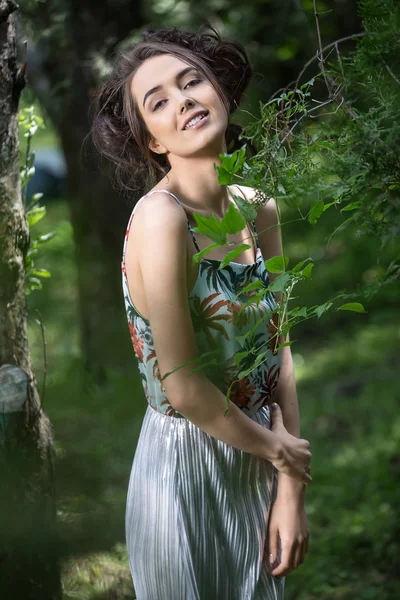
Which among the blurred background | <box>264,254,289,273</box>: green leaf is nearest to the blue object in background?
the blurred background

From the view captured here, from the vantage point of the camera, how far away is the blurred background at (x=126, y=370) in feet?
7.73

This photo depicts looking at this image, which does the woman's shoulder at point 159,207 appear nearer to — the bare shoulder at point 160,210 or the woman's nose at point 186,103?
the bare shoulder at point 160,210

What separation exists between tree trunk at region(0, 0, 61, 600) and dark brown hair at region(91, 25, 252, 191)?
22 centimetres

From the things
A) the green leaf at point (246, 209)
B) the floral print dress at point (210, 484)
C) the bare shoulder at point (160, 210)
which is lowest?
the floral print dress at point (210, 484)

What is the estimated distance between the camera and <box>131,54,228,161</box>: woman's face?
163 centimetres

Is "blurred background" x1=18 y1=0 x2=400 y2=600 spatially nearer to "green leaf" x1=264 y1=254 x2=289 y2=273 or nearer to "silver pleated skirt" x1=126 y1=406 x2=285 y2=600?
"silver pleated skirt" x1=126 y1=406 x2=285 y2=600

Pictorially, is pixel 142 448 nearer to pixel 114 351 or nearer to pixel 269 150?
pixel 269 150

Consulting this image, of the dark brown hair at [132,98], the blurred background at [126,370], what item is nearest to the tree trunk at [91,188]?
the blurred background at [126,370]

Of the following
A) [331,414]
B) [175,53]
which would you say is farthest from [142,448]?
[331,414]

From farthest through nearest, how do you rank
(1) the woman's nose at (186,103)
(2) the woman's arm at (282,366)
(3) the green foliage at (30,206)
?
(3) the green foliage at (30,206) → (2) the woman's arm at (282,366) → (1) the woman's nose at (186,103)

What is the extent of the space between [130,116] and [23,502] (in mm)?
949

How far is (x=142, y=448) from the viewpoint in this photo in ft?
5.82

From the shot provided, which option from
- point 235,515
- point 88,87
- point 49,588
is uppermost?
point 88,87

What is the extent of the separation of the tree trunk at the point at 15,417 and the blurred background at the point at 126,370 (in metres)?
0.10
